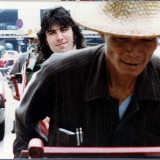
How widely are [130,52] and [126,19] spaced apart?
0.46 ft

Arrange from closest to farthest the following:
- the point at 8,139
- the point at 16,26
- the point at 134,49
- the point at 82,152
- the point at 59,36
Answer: the point at 82,152, the point at 134,49, the point at 59,36, the point at 16,26, the point at 8,139

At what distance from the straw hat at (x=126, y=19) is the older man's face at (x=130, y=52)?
0.05 meters

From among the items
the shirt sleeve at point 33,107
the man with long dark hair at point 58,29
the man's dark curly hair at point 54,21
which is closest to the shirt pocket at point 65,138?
the shirt sleeve at point 33,107

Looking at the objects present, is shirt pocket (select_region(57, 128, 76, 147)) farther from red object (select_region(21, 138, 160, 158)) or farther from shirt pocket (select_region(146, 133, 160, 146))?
red object (select_region(21, 138, 160, 158))

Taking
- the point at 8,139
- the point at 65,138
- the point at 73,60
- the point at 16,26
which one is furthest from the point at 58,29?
the point at 8,139

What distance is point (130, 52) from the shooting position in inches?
42.2

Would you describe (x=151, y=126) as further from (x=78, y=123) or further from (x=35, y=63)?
(x=35, y=63)

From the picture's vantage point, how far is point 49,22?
2393 mm

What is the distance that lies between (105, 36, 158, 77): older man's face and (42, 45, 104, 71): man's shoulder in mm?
218

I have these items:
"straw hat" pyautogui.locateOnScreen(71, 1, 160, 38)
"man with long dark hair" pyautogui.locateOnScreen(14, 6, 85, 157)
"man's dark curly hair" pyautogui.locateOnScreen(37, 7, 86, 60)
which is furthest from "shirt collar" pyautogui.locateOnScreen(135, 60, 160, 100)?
"man's dark curly hair" pyautogui.locateOnScreen(37, 7, 86, 60)

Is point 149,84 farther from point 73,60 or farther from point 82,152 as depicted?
point 82,152

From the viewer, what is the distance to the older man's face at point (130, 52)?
107cm

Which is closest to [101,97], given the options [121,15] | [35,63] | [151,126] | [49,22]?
[151,126]

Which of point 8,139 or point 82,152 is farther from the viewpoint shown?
point 8,139
